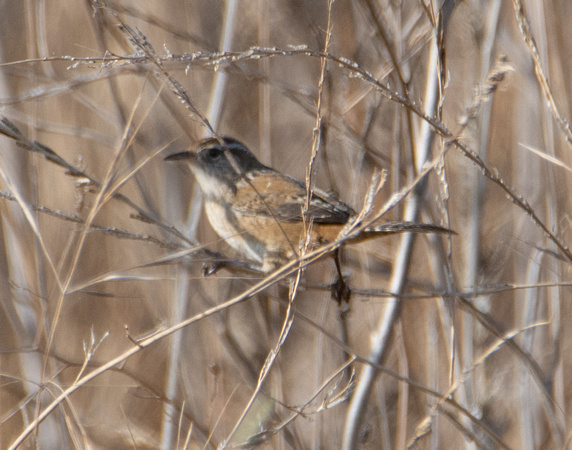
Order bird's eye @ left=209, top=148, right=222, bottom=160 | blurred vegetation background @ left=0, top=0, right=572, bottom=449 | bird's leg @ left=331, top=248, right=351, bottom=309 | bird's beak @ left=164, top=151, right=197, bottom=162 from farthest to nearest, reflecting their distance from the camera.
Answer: bird's eye @ left=209, top=148, right=222, bottom=160
bird's beak @ left=164, top=151, right=197, bottom=162
bird's leg @ left=331, top=248, right=351, bottom=309
blurred vegetation background @ left=0, top=0, right=572, bottom=449

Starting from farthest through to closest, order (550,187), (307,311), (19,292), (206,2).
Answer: (206,2) → (307,311) → (19,292) → (550,187)

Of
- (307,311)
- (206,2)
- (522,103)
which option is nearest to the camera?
(522,103)

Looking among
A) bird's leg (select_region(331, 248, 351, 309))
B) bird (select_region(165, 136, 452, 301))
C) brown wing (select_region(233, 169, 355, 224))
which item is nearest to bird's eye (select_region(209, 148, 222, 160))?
bird (select_region(165, 136, 452, 301))

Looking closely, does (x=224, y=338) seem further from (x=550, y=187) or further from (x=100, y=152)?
(x=100, y=152)

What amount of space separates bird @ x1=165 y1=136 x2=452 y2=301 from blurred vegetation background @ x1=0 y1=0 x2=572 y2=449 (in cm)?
18

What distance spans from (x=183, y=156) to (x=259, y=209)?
2.31 feet

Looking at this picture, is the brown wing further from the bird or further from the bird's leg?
the bird's leg

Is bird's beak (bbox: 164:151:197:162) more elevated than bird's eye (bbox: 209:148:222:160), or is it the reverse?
bird's eye (bbox: 209:148:222:160)

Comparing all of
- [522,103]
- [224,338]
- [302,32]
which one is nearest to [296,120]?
[302,32]

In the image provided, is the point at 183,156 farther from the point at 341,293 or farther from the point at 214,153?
the point at 341,293

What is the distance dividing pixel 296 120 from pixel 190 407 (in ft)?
10.0

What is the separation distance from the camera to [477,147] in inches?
124

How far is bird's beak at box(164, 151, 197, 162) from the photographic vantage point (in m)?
3.67

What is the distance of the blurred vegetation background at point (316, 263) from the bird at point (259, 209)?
6.9 inches
